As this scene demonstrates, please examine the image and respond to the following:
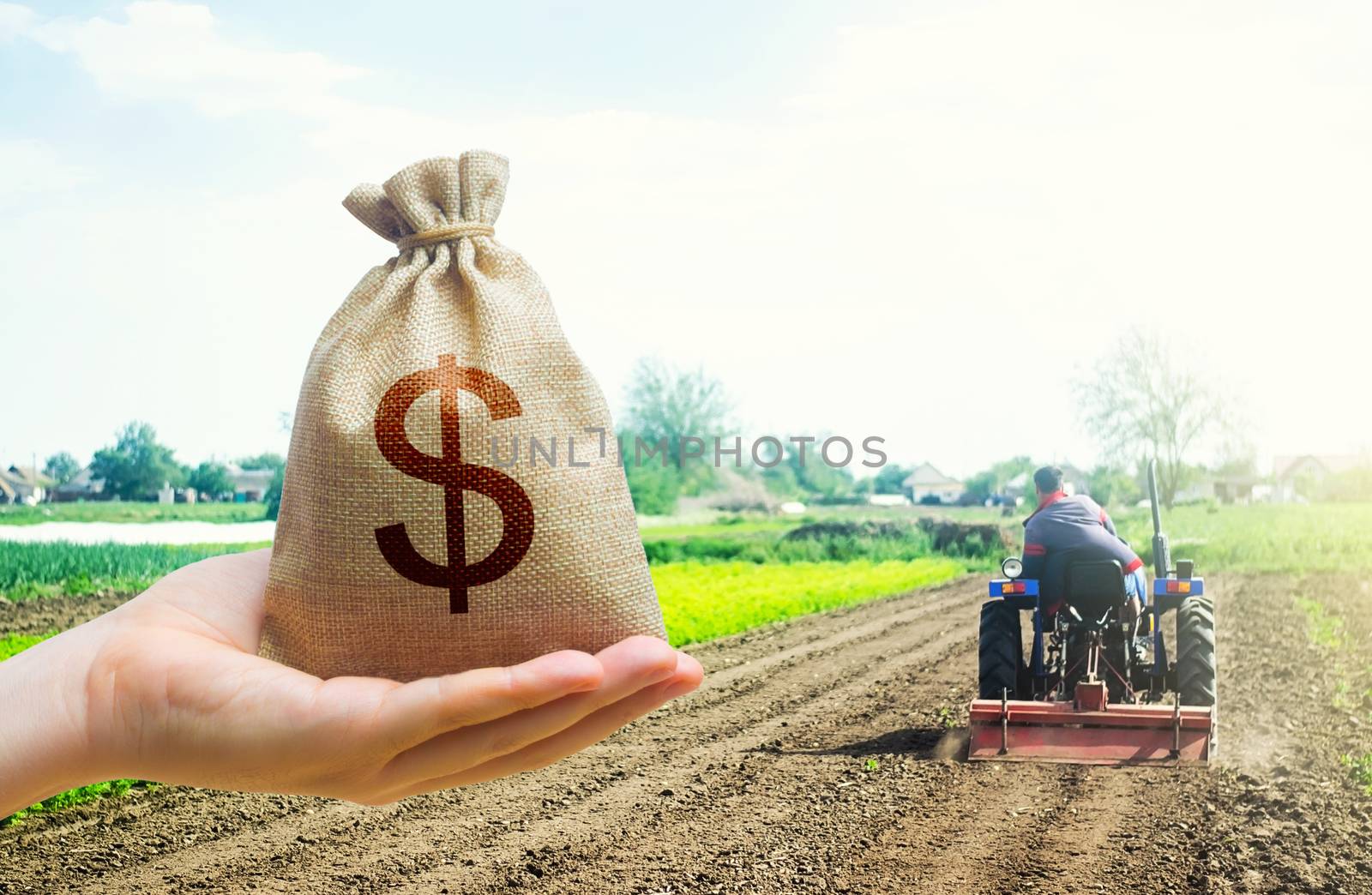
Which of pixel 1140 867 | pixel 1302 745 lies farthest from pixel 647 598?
pixel 1302 745

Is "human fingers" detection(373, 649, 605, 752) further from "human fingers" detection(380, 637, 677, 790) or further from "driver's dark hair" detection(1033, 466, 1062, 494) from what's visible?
"driver's dark hair" detection(1033, 466, 1062, 494)

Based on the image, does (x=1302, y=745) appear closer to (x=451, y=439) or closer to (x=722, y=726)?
(x=722, y=726)

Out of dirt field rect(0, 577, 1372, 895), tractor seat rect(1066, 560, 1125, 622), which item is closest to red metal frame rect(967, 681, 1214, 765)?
dirt field rect(0, 577, 1372, 895)

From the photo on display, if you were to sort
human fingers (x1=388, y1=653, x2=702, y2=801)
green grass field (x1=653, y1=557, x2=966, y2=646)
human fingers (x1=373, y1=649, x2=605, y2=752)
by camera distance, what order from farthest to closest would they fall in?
1. green grass field (x1=653, y1=557, x2=966, y2=646)
2. human fingers (x1=388, y1=653, x2=702, y2=801)
3. human fingers (x1=373, y1=649, x2=605, y2=752)

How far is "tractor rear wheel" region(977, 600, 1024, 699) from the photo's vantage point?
5.04 metres

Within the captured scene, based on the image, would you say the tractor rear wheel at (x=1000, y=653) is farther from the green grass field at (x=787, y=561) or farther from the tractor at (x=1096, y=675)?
the green grass field at (x=787, y=561)

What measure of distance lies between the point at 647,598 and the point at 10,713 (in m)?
0.77

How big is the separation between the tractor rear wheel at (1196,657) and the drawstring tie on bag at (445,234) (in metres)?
4.46

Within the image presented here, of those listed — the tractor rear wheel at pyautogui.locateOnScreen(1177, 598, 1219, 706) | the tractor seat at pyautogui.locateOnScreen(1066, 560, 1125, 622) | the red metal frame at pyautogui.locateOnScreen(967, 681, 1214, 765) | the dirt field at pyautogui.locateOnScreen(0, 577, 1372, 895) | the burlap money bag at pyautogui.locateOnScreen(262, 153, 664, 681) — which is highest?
the burlap money bag at pyautogui.locateOnScreen(262, 153, 664, 681)

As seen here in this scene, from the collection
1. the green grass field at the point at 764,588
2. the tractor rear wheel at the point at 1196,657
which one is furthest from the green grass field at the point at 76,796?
the tractor rear wheel at the point at 1196,657

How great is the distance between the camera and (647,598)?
134 centimetres

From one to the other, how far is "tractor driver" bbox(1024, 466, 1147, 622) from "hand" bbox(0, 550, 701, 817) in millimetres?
3295

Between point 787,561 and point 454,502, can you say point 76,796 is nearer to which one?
point 454,502

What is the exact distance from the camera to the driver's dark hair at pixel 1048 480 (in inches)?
171
